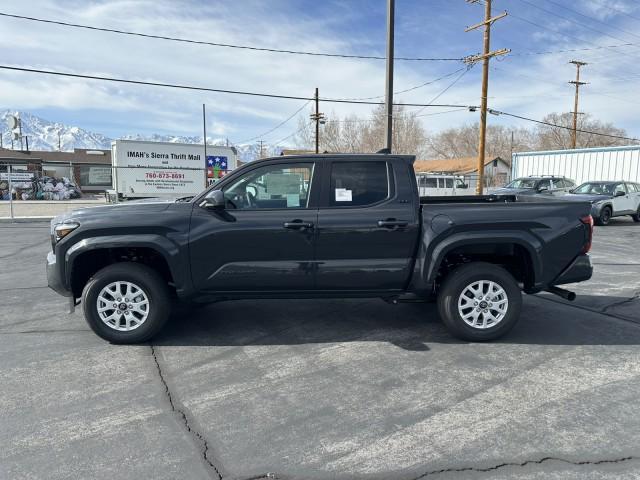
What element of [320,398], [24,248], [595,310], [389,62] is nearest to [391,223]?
[320,398]

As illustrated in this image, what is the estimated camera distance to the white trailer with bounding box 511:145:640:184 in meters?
22.4

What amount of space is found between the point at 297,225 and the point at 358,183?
0.76 meters

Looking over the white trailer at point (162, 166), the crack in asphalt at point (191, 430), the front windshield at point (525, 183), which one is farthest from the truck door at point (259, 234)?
the white trailer at point (162, 166)

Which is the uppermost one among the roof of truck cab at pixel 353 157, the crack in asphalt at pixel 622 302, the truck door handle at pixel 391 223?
the roof of truck cab at pixel 353 157

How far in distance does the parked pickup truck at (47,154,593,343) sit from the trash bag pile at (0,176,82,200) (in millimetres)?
34775

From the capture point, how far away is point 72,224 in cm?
450

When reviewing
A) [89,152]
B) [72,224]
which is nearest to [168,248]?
[72,224]

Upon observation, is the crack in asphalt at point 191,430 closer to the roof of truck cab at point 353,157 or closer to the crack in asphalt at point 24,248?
the roof of truck cab at point 353,157

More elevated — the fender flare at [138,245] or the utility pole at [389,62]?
the utility pole at [389,62]

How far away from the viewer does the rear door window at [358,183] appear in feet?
15.3

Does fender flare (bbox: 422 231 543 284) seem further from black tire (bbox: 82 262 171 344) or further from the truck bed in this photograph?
black tire (bbox: 82 262 171 344)

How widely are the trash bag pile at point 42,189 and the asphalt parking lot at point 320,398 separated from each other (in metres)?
33.5

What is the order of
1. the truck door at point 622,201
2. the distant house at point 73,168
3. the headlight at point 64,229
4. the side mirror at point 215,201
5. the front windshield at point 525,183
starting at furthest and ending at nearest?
the distant house at point 73,168 < the front windshield at point 525,183 < the truck door at point 622,201 < the headlight at point 64,229 < the side mirror at point 215,201

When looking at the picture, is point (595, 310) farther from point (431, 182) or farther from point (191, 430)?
point (431, 182)
